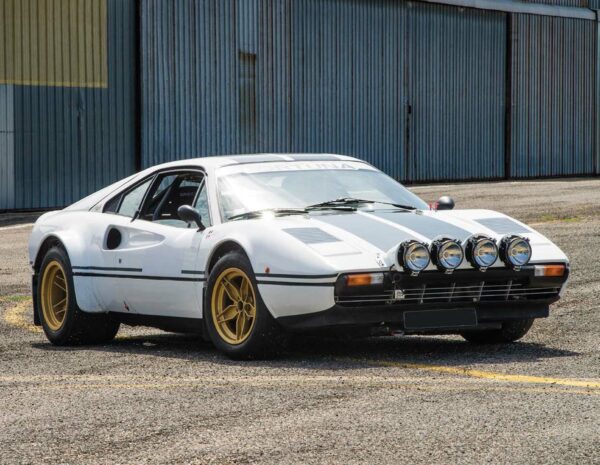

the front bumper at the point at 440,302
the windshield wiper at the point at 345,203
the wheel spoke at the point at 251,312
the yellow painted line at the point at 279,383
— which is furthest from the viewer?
the windshield wiper at the point at 345,203

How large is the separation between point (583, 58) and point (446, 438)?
3511cm

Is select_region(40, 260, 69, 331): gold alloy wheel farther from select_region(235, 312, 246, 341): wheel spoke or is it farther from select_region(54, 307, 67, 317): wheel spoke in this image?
select_region(235, 312, 246, 341): wheel spoke

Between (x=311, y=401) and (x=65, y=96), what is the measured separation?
21.2 metres

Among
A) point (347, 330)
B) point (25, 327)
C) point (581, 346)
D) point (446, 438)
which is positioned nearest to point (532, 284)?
point (581, 346)

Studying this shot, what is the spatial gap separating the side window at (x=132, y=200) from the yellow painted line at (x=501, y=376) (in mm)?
2651

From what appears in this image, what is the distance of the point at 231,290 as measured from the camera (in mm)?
8391

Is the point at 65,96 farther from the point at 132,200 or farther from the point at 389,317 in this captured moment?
the point at 389,317

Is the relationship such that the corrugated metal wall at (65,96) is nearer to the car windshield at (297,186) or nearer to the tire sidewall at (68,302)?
the tire sidewall at (68,302)

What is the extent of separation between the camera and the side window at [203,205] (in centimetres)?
894

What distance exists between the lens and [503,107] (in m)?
36.9

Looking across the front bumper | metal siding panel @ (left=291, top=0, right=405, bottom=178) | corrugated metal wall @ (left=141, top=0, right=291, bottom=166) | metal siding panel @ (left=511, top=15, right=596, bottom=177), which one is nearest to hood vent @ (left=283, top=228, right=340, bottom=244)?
the front bumper

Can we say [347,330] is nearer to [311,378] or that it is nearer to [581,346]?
[311,378]

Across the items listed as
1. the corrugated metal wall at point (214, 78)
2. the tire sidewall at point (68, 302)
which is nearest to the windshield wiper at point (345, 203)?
the tire sidewall at point (68, 302)

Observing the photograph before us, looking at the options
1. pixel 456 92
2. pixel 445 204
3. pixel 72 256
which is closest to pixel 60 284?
pixel 72 256
